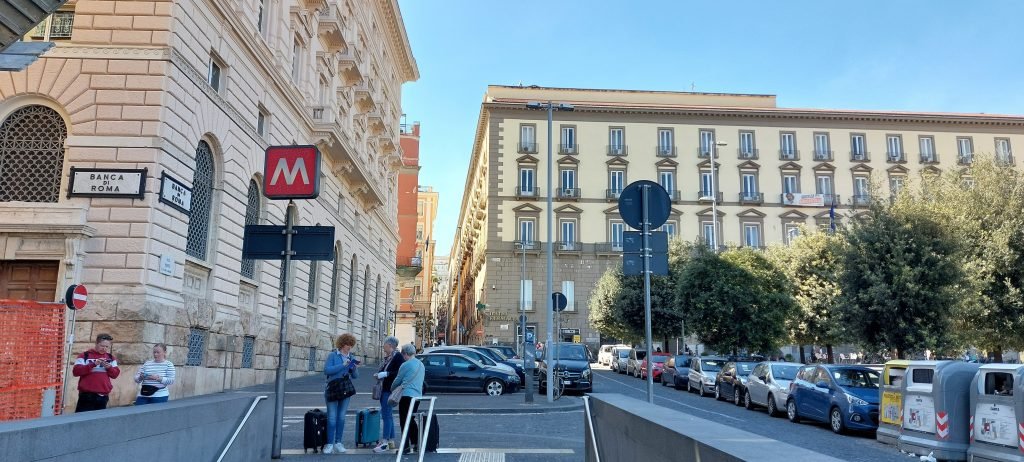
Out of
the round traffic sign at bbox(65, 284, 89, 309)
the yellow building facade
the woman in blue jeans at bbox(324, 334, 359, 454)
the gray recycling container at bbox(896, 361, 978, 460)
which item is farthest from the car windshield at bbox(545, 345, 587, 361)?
the yellow building facade

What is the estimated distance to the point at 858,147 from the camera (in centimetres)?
5925

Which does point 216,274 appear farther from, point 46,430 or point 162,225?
→ point 46,430

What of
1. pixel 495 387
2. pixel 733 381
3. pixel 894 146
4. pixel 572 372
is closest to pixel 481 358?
pixel 495 387

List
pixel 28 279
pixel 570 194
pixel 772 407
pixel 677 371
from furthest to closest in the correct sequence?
1. pixel 570 194
2. pixel 677 371
3. pixel 772 407
4. pixel 28 279

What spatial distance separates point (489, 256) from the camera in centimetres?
5619

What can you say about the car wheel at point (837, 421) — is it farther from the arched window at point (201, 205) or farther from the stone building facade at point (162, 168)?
the arched window at point (201, 205)

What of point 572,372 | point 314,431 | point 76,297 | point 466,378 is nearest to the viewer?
point 314,431

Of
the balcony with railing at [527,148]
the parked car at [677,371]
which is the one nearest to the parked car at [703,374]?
the parked car at [677,371]

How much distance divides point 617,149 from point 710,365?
32.5 metres

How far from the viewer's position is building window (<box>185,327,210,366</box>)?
703 inches

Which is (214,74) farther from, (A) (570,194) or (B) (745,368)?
(A) (570,194)

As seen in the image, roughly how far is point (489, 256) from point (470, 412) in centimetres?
3947

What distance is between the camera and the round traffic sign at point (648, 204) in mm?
9219

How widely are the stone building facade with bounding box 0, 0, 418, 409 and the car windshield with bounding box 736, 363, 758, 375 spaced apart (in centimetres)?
1483
